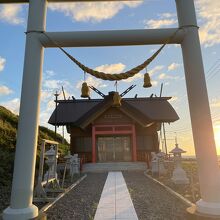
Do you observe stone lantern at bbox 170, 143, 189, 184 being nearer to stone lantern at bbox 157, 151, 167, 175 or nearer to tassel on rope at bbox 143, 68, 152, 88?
stone lantern at bbox 157, 151, 167, 175

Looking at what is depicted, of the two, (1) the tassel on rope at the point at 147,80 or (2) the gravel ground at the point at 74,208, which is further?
(2) the gravel ground at the point at 74,208

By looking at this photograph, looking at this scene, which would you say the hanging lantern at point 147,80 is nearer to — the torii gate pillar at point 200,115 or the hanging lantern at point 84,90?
the torii gate pillar at point 200,115

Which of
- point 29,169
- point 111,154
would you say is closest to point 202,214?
point 29,169

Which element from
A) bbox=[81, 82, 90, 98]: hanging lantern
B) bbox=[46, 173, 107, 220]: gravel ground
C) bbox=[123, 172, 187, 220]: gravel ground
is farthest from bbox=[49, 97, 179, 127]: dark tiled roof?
bbox=[81, 82, 90, 98]: hanging lantern

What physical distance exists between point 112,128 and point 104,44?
15191 mm

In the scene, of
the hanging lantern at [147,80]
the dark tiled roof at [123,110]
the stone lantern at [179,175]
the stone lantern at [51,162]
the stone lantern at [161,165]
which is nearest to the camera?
the hanging lantern at [147,80]

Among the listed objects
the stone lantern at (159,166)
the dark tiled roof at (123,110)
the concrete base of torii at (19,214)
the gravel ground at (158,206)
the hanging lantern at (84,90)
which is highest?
the dark tiled roof at (123,110)

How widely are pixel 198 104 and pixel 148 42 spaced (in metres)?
1.31

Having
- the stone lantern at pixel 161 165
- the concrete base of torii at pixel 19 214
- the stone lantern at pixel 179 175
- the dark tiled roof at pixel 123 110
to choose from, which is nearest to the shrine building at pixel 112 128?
the dark tiled roof at pixel 123 110

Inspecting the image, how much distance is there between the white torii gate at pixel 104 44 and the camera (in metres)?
3.06

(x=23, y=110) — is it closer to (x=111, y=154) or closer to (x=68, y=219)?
(x=68, y=219)

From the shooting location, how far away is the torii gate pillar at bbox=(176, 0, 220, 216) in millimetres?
3035

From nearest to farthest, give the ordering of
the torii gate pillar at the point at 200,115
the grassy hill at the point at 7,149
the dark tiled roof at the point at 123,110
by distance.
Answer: the torii gate pillar at the point at 200,115
the grassy hill at the point at 7,149
the dark tiled roof at the point at 123,110

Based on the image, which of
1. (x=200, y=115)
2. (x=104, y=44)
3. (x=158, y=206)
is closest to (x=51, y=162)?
(x=158, y=206)
